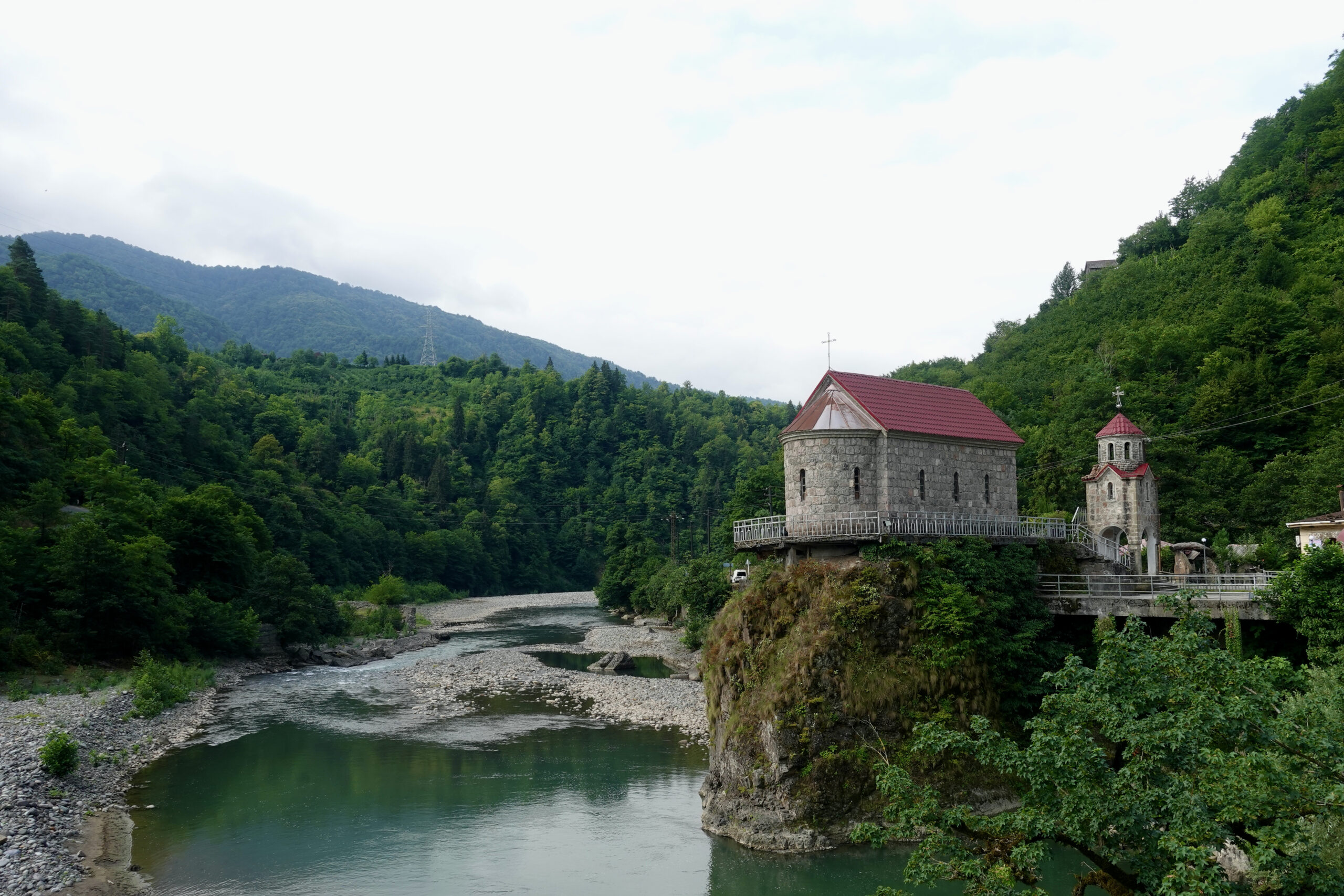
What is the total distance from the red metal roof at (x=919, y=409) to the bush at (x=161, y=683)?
29564mm

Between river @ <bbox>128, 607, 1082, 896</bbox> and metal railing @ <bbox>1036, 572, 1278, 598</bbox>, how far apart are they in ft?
27.2

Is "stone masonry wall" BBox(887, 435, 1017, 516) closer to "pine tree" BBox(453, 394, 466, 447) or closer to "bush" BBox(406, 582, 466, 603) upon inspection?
"bush" BBox(406, 582, 466, 603)

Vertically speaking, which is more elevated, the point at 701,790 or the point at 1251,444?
the point at 1251,444

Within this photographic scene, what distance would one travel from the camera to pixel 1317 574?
22.0 meters

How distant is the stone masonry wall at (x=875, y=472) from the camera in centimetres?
2811

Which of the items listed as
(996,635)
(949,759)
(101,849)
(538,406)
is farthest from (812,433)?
(538,406)

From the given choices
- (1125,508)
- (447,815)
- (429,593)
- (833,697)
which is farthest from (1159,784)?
(429,593)

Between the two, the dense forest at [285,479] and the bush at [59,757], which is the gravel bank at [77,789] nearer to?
the bush at [59,757]

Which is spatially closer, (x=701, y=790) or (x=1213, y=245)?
(x=701, y=790)

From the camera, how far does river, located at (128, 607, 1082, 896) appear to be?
21672mm

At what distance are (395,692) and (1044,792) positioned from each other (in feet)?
131

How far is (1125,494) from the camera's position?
114ft

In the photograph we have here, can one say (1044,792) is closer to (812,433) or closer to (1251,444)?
(812,433)

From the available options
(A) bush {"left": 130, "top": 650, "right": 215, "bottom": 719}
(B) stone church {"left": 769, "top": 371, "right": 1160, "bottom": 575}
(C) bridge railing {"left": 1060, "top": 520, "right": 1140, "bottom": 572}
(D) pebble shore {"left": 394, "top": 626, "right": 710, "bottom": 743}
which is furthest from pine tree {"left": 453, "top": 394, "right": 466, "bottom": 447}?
(C) bridge railing {"left": 1060, "top": 520, "right": 1140, "bottom": 572}
